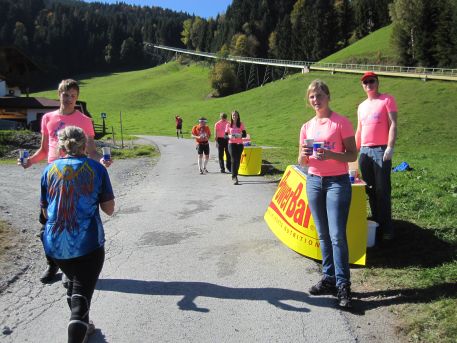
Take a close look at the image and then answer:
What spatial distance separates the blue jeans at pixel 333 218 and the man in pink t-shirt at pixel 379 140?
1.62 metres

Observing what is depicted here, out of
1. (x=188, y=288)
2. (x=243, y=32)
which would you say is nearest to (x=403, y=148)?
(x=188, y=288)

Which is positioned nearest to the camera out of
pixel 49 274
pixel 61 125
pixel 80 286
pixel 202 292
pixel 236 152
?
pixel 80 286

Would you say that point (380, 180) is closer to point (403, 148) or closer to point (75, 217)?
point (75, 217)

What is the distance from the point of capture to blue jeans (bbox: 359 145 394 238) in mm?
6125

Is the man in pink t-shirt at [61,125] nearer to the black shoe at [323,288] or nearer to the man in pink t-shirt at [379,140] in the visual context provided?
the black shoe at [323,288]

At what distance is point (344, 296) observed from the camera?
446 cm

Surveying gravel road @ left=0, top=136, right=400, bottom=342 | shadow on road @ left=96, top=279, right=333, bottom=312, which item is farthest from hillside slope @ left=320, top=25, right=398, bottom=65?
shadow on road @ left=96, top=279, right=333, bottom=312

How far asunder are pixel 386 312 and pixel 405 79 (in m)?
48.4

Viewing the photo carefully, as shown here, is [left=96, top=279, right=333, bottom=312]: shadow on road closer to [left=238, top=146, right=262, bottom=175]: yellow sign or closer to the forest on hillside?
[left=238, top=146, right=262, bottom=175]: yellow sign

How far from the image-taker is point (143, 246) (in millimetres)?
6684

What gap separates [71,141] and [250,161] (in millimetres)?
10095

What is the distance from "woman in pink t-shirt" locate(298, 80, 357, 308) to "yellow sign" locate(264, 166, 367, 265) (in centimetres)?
80

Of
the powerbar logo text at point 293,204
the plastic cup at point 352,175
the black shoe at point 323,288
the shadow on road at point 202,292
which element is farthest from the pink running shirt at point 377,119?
the shadow on road at point 202,292

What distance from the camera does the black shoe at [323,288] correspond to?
478 cm
